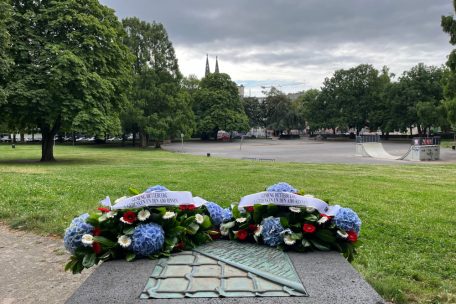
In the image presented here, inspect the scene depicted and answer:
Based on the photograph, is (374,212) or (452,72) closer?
(374,212)

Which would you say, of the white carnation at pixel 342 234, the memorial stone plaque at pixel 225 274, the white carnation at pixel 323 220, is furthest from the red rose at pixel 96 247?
the white carnation at pixel 342 234

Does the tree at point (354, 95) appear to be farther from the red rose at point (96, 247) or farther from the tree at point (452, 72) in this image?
the red rose at point (96, 247)

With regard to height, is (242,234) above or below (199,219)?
below

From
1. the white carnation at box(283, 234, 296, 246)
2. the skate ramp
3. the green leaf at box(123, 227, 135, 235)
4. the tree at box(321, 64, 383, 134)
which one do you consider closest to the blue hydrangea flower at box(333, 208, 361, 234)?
the white carnation at box(283, 234, 296, 246)

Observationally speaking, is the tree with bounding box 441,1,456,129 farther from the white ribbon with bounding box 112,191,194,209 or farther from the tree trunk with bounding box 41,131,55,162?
the white ribbon with bounding box 112,191,194,209

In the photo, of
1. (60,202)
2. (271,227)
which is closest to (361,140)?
(60,202)

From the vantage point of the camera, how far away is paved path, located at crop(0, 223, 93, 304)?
4.34 meters

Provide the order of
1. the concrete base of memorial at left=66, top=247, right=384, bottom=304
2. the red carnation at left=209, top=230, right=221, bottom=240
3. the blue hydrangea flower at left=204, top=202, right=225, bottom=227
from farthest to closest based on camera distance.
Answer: the blue hydrangea flower at left=204, top=202, right=225, bottom=227 → the red carnation at left=209, top=230, right=221, bottom=240 → the concrete base of memorial at left=66, top=247, right=384, bottom=304

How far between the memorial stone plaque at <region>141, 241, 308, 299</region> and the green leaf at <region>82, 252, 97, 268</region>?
0.42 m

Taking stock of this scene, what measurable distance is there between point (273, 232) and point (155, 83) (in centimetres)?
4453

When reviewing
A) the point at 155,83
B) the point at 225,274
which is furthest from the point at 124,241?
the point at 155,83

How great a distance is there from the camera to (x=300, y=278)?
239 cm

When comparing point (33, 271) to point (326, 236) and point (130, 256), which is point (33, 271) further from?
point (326, 236)

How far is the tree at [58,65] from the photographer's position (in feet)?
68.4
